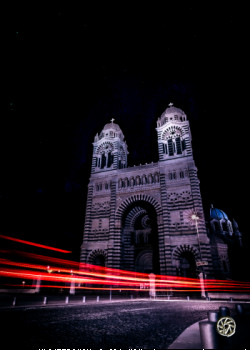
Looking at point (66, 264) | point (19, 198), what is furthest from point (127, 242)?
point (19, 198)

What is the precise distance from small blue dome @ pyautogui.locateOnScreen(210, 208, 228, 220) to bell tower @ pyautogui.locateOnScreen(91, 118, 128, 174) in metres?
25.6

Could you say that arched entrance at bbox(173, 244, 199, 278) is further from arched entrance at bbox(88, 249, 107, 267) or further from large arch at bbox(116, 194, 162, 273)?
arched entrance at bbox(88, 249, 107, 267)

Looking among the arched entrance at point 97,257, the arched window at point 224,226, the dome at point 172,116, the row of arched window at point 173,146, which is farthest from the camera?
the arched window at point 224,226

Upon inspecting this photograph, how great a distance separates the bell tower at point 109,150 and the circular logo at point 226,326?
25491 millimetres

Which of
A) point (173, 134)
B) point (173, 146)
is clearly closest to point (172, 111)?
point (173, 134)

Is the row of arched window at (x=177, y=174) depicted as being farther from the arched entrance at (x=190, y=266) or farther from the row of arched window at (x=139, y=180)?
the arched entrance at (x=190, y=266)

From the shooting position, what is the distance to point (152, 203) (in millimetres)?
24438

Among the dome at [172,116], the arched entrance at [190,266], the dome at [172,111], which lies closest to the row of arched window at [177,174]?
the dome at [172,116]

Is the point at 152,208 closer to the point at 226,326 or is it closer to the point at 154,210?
the point at 154,210

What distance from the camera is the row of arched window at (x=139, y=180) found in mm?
25781

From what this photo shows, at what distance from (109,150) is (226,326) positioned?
93.6ft

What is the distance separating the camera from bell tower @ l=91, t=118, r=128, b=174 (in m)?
29.8

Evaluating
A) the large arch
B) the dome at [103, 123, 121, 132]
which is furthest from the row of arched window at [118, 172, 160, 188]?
the dome at [103, 123, 121, 132]

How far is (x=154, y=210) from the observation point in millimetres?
24344
